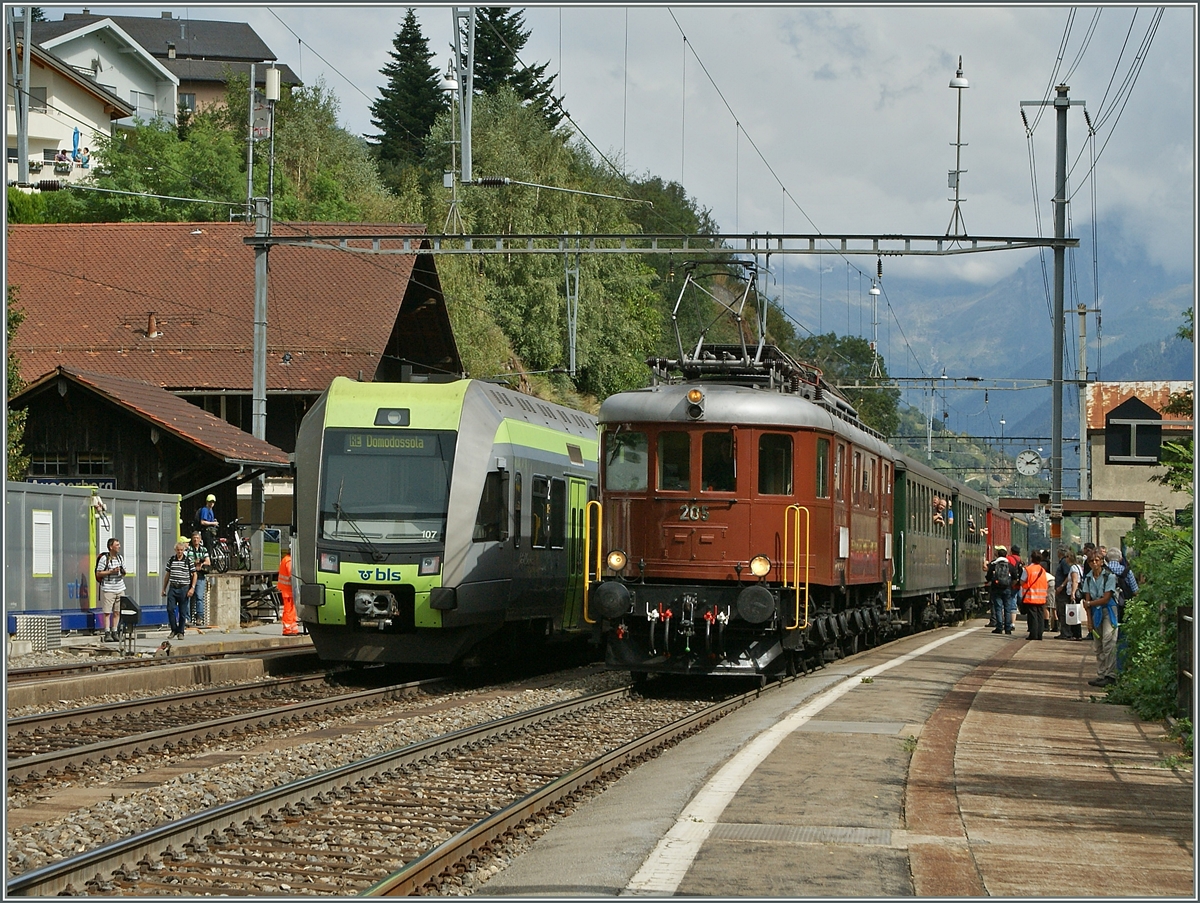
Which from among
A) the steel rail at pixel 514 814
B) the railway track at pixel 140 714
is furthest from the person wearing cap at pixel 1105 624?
the railway track at pixel 140 714

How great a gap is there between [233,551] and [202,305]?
414 inches

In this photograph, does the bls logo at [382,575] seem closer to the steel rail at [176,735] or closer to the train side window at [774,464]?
the steel rail at [176,735]

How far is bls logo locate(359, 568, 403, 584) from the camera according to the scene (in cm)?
1725

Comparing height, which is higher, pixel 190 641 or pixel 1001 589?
pixel 1001 589

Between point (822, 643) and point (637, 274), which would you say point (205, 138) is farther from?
point (822, 643)

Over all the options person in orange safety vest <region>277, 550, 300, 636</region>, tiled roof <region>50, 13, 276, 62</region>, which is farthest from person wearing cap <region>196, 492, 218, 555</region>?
tiled roof <region>50, 13, 276, 62</region>

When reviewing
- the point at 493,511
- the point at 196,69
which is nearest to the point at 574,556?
the point at 493,511

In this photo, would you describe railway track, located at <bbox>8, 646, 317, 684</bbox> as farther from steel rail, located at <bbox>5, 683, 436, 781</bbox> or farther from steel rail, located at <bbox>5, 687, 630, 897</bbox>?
steel rail, located at <bbox>5, 687, 630, 897</bbox>

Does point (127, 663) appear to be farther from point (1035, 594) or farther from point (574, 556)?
point (1035, 594)

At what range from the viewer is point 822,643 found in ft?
60.6

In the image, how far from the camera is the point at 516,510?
19.0 metres

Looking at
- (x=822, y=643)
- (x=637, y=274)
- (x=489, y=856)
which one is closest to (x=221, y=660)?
(x=822, y=643)

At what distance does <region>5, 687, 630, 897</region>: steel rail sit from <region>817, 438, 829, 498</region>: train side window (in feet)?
16.9

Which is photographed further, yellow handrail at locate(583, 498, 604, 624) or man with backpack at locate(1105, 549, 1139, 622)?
man with backpack at locate(1105, 549, 1139, 622)
